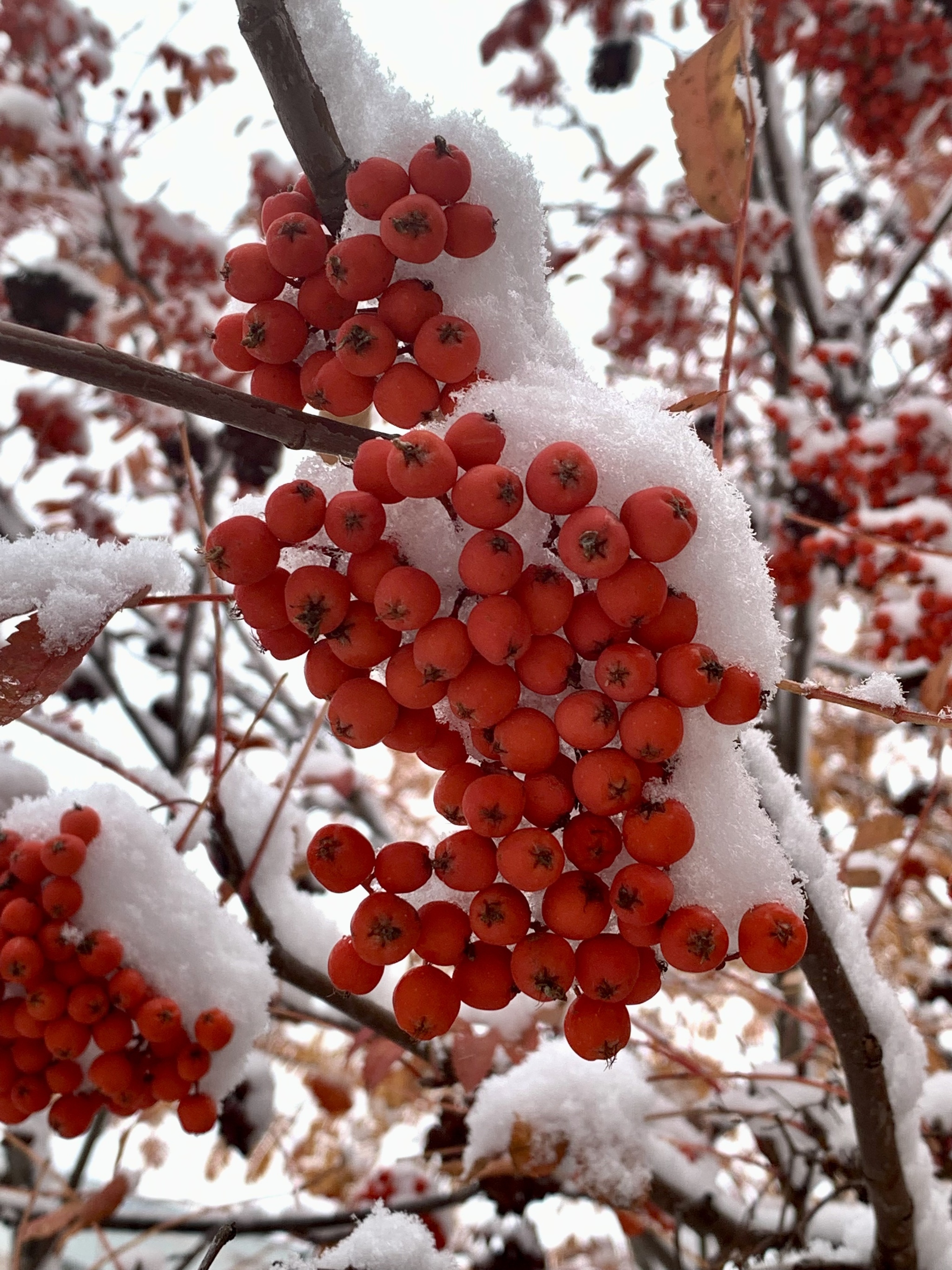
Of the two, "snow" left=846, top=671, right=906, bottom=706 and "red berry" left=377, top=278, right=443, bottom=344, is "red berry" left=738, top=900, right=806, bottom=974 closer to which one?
"snow" left=846, top=671, right=906, bottom=706

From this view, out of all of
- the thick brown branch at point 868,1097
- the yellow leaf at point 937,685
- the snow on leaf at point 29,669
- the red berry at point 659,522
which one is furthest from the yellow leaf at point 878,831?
the snow on leaf at point 29,669

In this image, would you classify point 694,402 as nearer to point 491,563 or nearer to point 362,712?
point 491,563

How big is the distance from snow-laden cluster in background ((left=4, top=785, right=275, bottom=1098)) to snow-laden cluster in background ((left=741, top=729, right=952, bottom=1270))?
94cm

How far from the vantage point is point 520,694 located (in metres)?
0.79

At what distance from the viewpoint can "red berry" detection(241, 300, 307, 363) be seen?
0.88 meters

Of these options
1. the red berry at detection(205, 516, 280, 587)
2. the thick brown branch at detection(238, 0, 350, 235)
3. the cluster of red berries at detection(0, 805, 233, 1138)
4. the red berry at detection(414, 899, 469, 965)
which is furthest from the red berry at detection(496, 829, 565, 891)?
the cluster of red berries at detection(0, 805, 233, 1138)

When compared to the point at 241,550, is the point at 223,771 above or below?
below

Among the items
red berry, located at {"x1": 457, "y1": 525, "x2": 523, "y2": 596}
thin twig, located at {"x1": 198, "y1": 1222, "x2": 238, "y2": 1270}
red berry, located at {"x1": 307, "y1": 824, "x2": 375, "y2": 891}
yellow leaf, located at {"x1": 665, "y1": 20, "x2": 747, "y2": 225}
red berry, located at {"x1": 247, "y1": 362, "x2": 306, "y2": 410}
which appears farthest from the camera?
yellow leaf, located at {"x1": 665, "y1": 20, "x2": 747, "y2": 225}

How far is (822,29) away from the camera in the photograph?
132 inches

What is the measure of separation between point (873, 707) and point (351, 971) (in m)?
0.57

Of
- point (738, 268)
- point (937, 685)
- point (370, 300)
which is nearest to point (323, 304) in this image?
point (370, 300)

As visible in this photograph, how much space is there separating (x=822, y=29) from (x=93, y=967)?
4056 mm

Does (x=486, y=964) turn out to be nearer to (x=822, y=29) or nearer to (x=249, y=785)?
(x=249, y=785)

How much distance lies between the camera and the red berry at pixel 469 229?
85 centimetres
